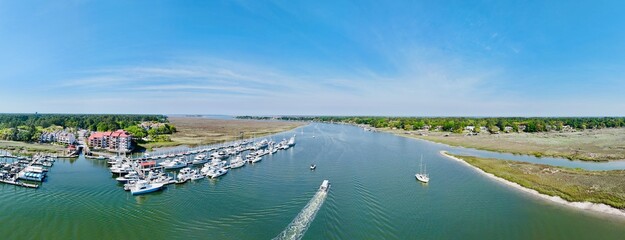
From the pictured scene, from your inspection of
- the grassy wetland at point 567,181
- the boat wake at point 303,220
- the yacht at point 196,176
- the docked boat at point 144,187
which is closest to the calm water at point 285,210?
the boat wake at point 303,220

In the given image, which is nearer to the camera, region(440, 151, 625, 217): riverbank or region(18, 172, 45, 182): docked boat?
region(440, 151, 625, 217): riverbank

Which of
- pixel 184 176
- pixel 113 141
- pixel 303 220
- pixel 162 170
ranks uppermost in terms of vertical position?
pixel 113 141

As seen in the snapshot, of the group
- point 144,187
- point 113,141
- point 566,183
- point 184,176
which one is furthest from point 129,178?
point 566,183

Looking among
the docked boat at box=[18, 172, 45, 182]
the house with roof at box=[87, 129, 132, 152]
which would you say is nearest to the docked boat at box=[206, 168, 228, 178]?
the docked boat at box=[18, 172, 45, 182]

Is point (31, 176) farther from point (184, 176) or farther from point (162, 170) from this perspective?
point (184, 176)

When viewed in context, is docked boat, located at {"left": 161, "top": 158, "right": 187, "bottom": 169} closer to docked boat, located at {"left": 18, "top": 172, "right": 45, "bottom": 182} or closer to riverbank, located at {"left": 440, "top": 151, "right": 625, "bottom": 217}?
docked boat, located at {"left": 18, "top": 172, "right": 45, "bottom": 182}

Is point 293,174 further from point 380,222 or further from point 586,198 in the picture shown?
point 586,198

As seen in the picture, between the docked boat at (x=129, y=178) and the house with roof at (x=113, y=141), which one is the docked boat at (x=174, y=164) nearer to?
the docked boat at (x=129, y=178)
